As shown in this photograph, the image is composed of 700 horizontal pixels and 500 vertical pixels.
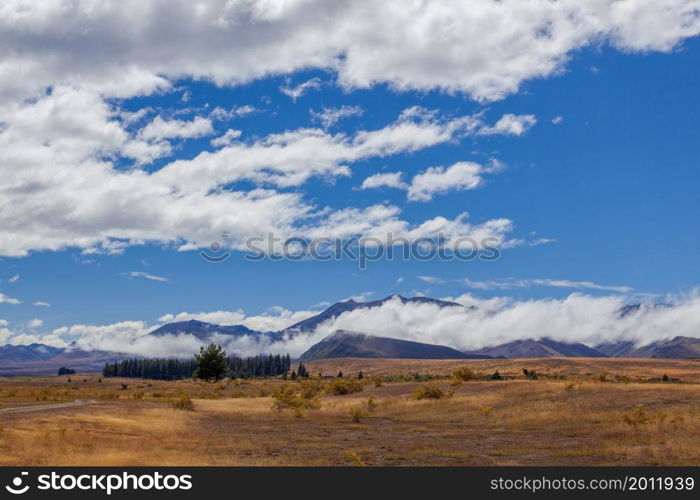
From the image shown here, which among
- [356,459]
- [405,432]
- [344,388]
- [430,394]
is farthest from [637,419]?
[344,388]

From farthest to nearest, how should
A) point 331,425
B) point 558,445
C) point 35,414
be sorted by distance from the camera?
1. point 331,425
2. point 35,414
3. point 558,445

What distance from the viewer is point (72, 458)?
24.1 meters

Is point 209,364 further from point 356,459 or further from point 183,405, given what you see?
point 356,459

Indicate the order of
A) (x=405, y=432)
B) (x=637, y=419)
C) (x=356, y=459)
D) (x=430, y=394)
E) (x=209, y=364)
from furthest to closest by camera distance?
(x=209, y=364), (x=430, y=394), (x=405, y=432), (x=637, y=419), (x=356, y=459)

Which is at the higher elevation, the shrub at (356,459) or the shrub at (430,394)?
the shrub at (356,459)

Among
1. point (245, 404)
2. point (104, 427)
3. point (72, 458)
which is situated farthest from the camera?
point (245, 404)

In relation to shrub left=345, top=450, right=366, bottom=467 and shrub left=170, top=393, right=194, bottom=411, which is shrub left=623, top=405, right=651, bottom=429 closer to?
shrub left=345, top=450, right=366, bottom=467

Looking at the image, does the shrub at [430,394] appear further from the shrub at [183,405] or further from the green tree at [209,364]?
the green tree at [209,364]

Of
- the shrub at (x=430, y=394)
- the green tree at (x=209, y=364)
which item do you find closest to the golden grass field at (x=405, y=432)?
the shrub at (x=430, y=394)

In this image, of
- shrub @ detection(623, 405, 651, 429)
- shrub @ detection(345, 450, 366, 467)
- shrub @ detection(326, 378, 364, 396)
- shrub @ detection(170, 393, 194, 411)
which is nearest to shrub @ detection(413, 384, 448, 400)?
shrub @ detection(326, 378, 364, 396)
